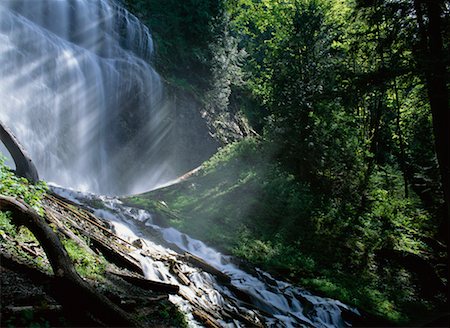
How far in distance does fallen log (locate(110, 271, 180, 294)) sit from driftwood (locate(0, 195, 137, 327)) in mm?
2009

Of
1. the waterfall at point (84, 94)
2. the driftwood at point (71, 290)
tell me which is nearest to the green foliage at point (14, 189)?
the driftwood at point (71, 290)

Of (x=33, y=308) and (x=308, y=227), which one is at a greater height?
(x=308, y=227)

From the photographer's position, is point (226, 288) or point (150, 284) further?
point (226, 288)

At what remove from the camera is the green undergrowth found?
457 inches

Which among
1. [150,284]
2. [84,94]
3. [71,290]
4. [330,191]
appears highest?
[330,191]

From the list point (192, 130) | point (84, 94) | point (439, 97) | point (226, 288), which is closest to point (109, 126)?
point (84, 94)

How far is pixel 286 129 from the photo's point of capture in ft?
51.1

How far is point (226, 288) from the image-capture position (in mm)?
8586

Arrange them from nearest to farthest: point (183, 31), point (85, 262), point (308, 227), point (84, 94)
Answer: point (85, 262)
point (308, 227)
point (84, 94)
point (183, 31)

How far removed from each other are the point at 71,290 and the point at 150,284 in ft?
7.88

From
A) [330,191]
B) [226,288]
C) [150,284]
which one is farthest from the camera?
[330,191]

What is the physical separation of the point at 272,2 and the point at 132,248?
1785cm

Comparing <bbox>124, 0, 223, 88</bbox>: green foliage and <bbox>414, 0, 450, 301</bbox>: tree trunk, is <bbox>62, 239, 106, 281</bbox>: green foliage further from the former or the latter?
<bbox>124, 0, 223, 88</bbox>: green foliage

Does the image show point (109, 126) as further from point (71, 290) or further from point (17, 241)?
point (71, 290)
